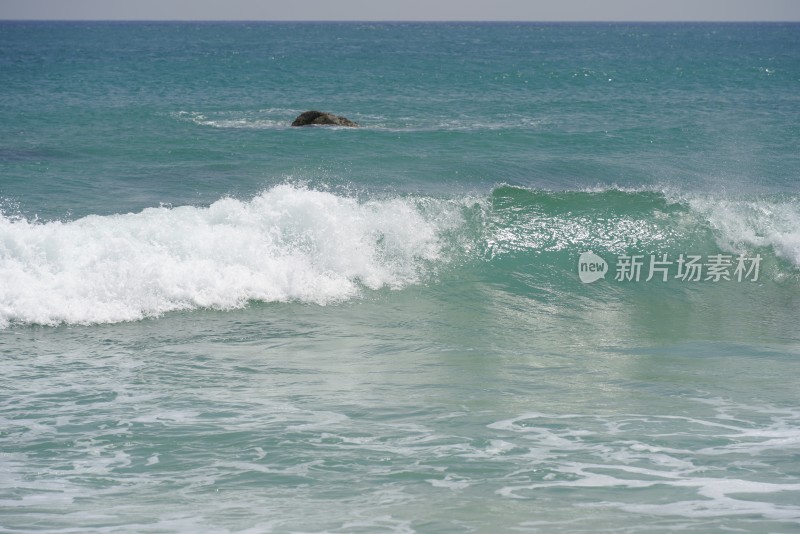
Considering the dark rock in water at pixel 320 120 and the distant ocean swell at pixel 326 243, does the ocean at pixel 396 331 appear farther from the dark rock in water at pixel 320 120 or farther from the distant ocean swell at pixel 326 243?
the dark rock in water at pixel 320 120

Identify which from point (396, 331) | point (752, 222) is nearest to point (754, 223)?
point (752, 222)

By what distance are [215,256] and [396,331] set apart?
3.31 m

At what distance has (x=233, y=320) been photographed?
457 inches

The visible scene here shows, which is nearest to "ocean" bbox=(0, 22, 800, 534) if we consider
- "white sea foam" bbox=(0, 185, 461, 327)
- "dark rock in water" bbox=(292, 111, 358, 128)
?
"white sea foam" bbox=(0, 185, 461, 327)

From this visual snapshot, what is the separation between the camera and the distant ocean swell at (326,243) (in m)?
12.1

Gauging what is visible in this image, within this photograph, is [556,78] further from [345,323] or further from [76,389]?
[76,389]

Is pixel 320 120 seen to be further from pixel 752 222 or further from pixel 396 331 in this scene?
pixel 396 331

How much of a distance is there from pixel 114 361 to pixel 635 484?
5540 millimetres

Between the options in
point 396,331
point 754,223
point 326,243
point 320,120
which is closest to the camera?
point 396,331

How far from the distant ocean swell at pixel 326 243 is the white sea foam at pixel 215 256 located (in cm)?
2

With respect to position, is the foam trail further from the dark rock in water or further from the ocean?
the dark rock in water

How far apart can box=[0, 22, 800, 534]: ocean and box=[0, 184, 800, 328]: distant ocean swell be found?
0.16 ft

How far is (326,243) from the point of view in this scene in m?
13.9

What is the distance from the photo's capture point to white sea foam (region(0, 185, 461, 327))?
11.9 meters
